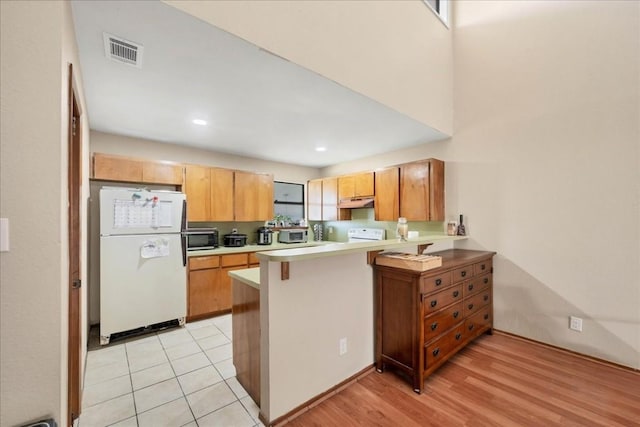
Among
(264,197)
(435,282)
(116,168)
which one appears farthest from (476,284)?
(116,168)

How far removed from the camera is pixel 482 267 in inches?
117

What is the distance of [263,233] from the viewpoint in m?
4.46

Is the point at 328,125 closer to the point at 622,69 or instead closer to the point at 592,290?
the point at 622,69

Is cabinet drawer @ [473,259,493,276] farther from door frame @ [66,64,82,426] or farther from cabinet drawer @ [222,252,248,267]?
door frame @ [66,64,82,426]

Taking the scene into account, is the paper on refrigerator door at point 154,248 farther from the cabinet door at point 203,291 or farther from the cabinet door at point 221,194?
the cabinet door at point 221,194

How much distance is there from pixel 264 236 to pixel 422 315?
3.03 meters

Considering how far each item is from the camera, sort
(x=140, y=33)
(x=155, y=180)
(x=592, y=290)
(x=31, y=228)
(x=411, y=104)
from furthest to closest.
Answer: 1. (x=155, y=180)
2. (x=411, y=104)
3. (x=592, y=290)
4. (x=140, y=33)
5. (x=31, y=228)

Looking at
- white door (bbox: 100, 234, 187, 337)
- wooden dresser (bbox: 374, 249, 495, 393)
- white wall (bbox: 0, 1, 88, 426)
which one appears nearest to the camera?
white wall (bbox: 0, 1, 88, 426)

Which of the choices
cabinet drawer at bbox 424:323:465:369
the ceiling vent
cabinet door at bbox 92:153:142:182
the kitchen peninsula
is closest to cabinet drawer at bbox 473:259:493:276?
cabinet drawer at bbox 424:323:465:369

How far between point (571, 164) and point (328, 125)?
8.46ft

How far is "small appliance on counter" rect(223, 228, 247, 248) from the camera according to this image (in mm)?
4102

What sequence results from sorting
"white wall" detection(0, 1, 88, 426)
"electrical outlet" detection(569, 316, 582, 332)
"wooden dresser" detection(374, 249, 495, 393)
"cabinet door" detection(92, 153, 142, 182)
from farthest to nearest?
"cabinet door" detection(92, 153, 142, 182), "electrical outlet" detection(569, 316, 582, 332), "wooden dresser" detection(374, 249, 495, 393), "white wall" detection(0, 1, 88, 426)

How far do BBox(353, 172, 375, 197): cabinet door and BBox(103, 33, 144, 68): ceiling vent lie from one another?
3158mm

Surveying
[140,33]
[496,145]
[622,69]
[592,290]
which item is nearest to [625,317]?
[592,290]
